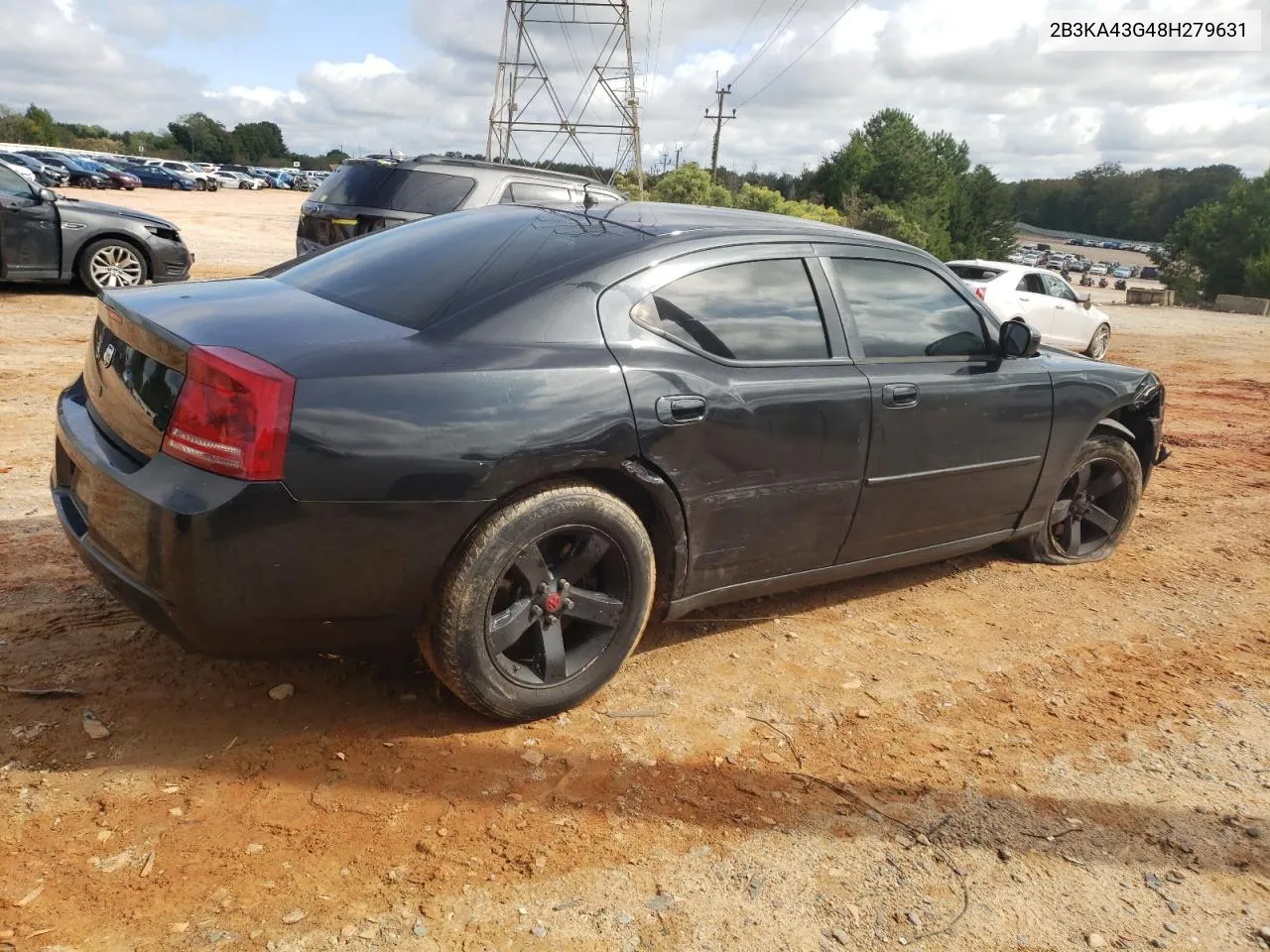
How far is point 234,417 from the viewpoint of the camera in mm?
2592

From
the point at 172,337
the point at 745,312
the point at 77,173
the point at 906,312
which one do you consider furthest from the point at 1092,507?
the point at 77,173

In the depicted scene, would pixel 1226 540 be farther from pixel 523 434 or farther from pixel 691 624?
pixel 523 434

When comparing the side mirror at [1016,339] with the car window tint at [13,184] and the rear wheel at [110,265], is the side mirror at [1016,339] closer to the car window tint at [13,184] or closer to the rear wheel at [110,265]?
the rear wheel at [110,265]

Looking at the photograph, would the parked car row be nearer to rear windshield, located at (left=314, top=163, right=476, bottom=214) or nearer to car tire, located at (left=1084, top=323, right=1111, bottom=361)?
rear windshield, located at (left=314, top=163, right=476, bottom=214)

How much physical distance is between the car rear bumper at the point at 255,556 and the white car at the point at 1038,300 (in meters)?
12.5

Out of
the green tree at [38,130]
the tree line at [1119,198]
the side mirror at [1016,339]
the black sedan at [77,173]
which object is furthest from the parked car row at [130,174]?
the tree line at [1119,198]

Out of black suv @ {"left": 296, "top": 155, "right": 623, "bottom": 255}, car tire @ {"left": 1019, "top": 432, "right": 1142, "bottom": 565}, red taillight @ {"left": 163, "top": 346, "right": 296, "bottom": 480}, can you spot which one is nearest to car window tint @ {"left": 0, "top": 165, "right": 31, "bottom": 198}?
black suv @ {"left": 296, "top": 155, "right": 623, "bottom": 255}

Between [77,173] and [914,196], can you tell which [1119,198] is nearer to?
[914,196]

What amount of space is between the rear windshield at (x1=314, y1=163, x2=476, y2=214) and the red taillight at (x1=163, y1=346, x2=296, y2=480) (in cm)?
731

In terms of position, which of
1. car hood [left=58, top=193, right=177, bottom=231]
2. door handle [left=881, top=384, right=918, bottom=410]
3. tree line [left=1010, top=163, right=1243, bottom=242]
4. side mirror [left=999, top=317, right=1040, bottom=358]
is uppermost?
tree line [left=1010, top=163, right=1243, bottom=242]

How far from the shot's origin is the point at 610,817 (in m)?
2.75

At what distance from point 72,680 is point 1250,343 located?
23002 mm

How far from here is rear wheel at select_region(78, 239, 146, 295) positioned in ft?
37.6

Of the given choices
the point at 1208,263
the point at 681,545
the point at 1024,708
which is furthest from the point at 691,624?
the point at 1208,263
